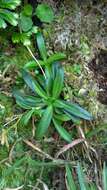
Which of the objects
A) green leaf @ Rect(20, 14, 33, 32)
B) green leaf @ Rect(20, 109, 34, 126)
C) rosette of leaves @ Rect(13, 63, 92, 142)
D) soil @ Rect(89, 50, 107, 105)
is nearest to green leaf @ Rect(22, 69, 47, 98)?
rosette of leaves @ Rect(13, 63, 92, 142)

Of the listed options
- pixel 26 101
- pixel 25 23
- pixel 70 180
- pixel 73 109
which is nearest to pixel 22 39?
pixel 25 23

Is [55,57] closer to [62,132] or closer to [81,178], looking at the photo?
[62,132]

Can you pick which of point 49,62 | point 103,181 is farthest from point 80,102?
point 103,181

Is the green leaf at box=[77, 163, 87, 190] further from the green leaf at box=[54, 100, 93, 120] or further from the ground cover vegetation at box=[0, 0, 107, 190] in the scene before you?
the green leaf at box=[54, 100, 93, 120]

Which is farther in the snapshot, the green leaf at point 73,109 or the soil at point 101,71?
the soil at point 101,71

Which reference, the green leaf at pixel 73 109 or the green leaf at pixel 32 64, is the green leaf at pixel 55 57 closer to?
the green leaf at pixel 32 64

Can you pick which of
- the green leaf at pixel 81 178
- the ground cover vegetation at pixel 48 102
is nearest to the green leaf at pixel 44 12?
the ground cover vegetation at pixel 48 102

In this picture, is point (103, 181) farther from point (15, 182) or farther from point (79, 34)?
point (79, 34)
